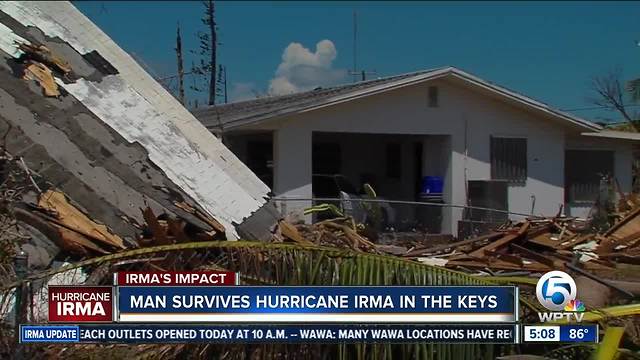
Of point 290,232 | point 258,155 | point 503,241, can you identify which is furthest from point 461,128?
point 290,232

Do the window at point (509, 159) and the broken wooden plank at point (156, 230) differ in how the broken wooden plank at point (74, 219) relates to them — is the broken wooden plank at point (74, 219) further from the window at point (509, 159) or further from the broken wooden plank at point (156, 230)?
the window at point (509, 159)

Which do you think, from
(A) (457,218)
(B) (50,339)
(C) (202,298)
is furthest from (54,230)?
(A) (457,218)

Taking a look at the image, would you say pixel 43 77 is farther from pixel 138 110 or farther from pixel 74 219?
pixel 74 219

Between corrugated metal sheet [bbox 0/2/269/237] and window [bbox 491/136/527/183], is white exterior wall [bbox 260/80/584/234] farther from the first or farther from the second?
corrugated metal sheet [bbox 0/2/269/237]

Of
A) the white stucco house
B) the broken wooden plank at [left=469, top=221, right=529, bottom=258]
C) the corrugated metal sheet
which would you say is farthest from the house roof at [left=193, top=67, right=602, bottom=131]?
the broken wooden plank at [left=469, top=221, right=529, bottom=258]

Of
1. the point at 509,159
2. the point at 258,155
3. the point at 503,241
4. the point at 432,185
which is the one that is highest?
the point at 258,155

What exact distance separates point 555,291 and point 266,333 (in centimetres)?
185

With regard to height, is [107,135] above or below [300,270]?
above

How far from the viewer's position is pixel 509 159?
65.7 feet

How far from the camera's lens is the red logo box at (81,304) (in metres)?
4.47

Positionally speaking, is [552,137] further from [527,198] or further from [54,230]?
[54,230]

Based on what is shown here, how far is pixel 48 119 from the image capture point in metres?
7.02

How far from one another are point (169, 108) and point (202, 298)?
5.26 metres

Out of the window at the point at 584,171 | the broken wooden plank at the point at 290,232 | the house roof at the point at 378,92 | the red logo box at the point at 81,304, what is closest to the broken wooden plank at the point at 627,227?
the broken wooden plank at the point at 290,232
